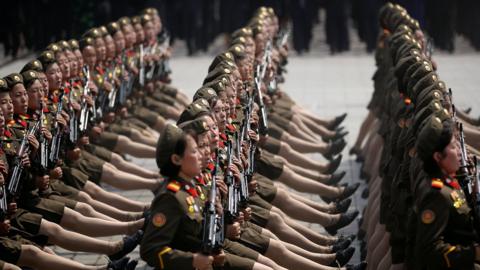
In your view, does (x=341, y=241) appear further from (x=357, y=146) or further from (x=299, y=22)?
(x=299, y=22)

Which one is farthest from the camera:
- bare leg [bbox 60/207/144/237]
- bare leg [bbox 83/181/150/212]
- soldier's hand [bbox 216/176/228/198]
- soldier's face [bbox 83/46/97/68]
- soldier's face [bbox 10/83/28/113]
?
soldier's face [bbox 83/46/97/68]

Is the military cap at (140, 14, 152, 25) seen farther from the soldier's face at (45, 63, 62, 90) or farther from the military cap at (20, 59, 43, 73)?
the military cap at (20, 59, 43, 73)

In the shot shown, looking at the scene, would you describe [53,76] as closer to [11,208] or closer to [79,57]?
[79,57]

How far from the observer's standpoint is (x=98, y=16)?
79.9 ft

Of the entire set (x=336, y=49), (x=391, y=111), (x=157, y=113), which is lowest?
(x=336, y=49)

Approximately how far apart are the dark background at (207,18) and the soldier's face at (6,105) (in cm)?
1397

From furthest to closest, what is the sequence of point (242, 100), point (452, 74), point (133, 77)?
point (452, 74)
point (133, 77)
point (242, 100)

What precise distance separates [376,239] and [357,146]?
493 centimetres

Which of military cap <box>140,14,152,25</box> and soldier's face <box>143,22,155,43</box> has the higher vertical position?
military cap <box>140,14,152,25</box>

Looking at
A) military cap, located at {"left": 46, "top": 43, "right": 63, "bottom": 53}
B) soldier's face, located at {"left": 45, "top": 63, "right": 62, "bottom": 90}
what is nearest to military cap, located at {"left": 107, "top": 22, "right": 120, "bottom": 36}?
military cap, located at {"left": 46, "top": 43, "right": 63, "bottom": 53}

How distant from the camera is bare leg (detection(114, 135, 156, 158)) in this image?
13078 millimetres

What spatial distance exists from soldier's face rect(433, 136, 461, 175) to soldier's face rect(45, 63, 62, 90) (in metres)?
4.96

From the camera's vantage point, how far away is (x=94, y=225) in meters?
10.5

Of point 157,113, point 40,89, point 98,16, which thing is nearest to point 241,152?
point 40,89
